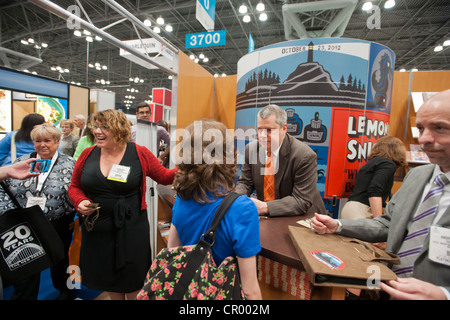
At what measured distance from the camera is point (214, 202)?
1.05 m

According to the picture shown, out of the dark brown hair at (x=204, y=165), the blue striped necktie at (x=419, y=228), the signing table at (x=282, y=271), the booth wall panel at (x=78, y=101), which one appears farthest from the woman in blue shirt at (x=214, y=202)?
the booth wall panel at (x=78, y=101)

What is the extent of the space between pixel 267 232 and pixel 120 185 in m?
1.19

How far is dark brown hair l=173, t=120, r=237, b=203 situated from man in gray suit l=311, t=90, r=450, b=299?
0.64 metres

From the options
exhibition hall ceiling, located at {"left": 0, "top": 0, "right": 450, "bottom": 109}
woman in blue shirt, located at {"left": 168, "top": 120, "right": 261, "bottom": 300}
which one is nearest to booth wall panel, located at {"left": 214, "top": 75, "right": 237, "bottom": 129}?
exhibition hall ceiling, located at {"left": 0, "top": 0, "right": 450, "bottom": 109}

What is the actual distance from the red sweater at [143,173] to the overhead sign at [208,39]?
377 centimetres

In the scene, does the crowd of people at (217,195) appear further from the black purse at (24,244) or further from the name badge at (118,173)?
the black purse at (24,244)

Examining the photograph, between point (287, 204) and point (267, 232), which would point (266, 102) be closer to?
point (287, 204)

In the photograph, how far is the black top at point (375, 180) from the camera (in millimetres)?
2352

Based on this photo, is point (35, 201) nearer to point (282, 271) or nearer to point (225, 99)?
point (282, 271)

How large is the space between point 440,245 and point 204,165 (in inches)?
40.7

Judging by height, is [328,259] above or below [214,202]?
below

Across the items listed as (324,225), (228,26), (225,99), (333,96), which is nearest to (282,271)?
(324,225)

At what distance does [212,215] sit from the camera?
1032 millimetres
